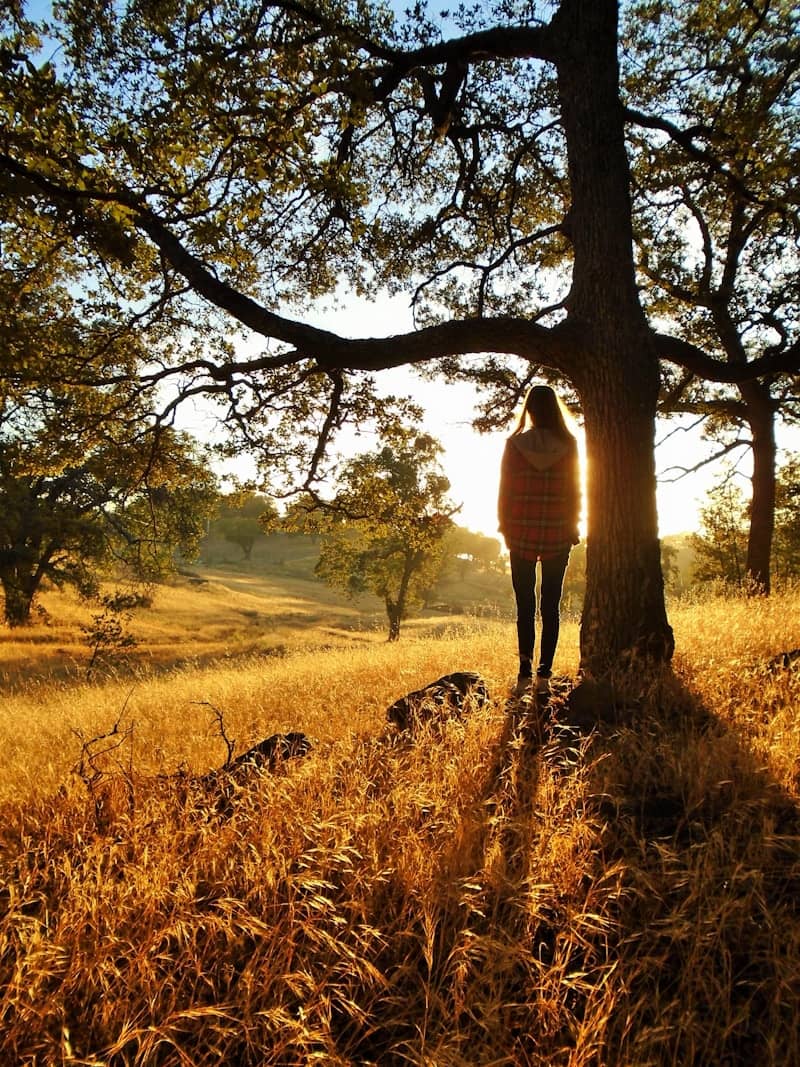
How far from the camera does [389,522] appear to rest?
9.44 m

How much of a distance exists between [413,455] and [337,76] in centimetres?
2477

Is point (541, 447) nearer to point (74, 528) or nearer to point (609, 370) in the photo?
point (609, 370)

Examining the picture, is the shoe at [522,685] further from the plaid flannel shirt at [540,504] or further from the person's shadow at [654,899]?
the person's shadow at [654,899]

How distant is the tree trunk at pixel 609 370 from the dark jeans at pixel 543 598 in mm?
601

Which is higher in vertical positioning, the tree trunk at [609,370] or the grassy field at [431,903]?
the tree trunk at [609,370]

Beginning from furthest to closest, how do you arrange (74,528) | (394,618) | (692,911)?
(394,618) → (74,528) → (692,911)

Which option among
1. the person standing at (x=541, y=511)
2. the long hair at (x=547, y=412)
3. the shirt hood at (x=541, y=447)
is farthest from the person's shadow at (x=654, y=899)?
Result: the long hair at (x=547, y=412)

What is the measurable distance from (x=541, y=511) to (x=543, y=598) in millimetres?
837

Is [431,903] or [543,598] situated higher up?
[543,598]

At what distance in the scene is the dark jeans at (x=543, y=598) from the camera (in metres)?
5.00

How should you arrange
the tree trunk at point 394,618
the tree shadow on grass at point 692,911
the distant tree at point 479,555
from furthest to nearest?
the distant tree at point 479,555, the tree trunk at point 394,618, the tree shadow on grass at point 692,911

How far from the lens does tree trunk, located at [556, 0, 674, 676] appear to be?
5.36 m

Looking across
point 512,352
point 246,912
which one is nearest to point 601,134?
point 512,352

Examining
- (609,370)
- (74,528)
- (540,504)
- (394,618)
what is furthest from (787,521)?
(74,528)
